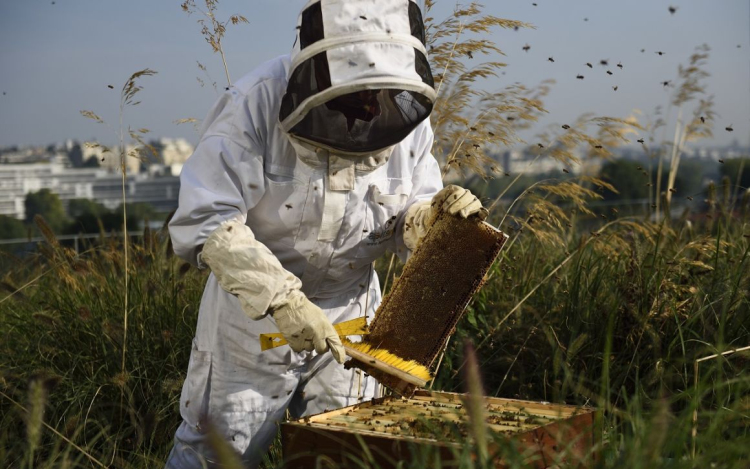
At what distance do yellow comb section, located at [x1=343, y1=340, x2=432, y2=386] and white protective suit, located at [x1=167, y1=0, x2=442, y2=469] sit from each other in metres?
0.27

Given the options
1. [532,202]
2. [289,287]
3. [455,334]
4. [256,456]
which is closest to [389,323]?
[289,287]

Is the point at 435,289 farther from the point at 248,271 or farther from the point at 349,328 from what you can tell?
the point at 248,271

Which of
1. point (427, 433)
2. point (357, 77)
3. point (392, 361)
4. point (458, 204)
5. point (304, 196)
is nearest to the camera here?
point (427, 433)

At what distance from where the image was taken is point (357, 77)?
2566mm

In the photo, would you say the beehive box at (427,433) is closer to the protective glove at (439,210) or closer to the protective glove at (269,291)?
the protective glove at (269,291)

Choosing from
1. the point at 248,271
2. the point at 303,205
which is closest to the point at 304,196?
the point at 303,205

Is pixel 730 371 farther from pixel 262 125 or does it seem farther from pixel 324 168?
pixel 262 125

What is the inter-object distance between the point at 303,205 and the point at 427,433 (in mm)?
1116

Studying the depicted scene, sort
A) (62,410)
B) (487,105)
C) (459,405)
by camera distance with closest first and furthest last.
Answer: (459,405)
(62,410)
(487,105)

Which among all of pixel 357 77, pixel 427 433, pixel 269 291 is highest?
pixel 357 77

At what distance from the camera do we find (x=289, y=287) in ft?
8.67

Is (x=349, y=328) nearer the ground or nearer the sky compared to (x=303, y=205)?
nearer the ground

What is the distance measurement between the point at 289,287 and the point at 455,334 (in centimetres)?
189

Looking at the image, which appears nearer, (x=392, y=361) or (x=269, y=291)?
(x=269, y=291)
